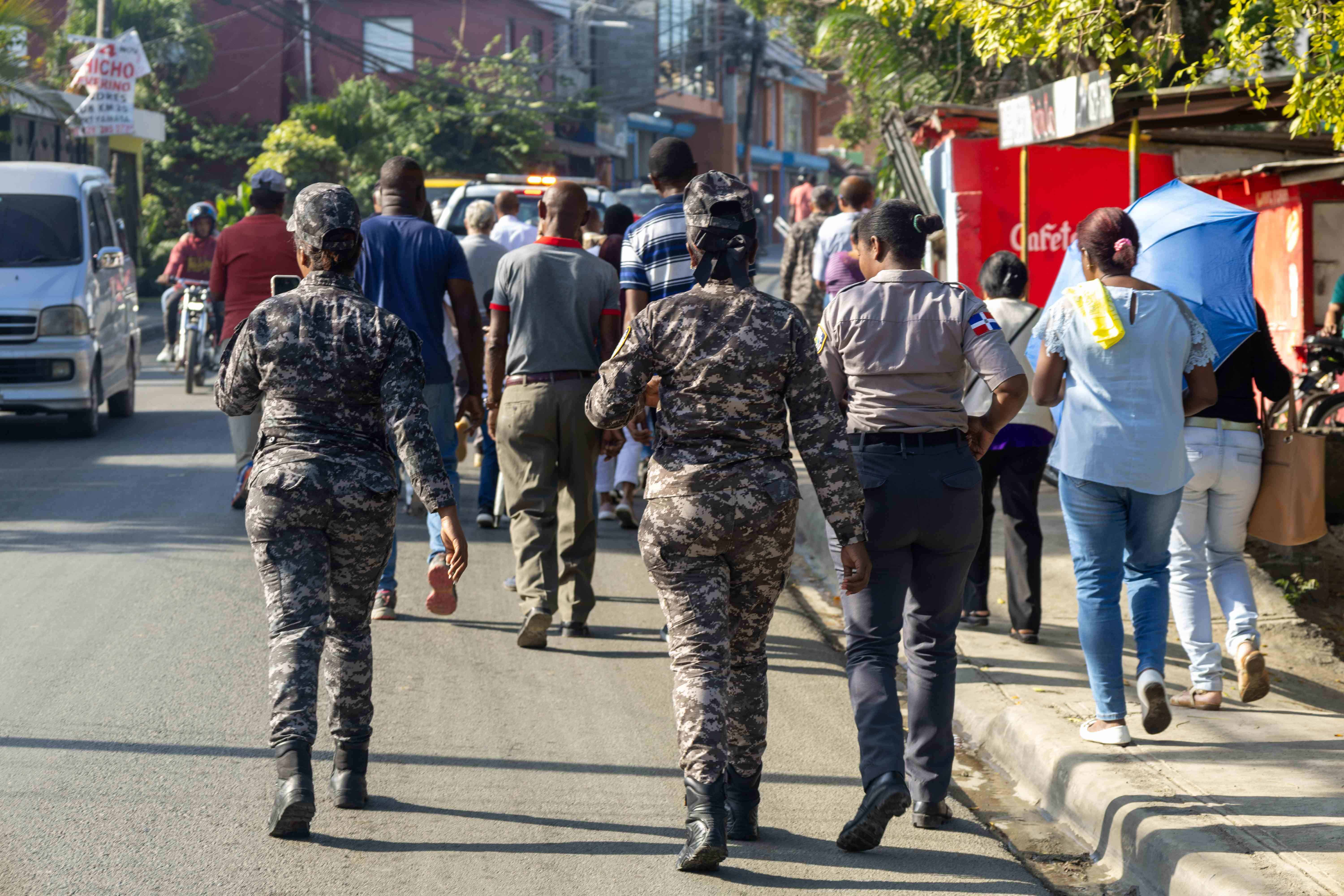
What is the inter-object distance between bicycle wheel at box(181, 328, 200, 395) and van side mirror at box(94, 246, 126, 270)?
9.47 feet

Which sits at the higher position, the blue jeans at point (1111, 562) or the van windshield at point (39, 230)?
the van windshield at point (39, 230)

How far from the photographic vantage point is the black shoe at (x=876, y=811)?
167 inches

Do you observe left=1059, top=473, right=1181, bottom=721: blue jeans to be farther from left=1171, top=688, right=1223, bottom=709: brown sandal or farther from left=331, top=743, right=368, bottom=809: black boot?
left=331, top=743, right=368, bottom=809: black boot

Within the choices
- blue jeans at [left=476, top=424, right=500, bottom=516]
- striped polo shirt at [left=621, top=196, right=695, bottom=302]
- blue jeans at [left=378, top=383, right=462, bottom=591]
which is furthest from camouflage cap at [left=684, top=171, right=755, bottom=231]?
blue jeans at [left=476, top=424, right=500, bottom=516]

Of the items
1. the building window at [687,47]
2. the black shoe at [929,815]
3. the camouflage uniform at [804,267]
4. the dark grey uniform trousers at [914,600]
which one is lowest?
the black shoe at [929,815]

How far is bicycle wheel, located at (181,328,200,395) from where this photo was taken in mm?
15477

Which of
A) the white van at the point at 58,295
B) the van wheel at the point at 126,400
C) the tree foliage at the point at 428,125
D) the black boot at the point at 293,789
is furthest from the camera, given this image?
the tree foliage at the point at 428,125

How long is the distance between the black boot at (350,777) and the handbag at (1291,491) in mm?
3413

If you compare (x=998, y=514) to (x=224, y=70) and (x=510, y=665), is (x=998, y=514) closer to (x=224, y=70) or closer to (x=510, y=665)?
(x=510, y=665)

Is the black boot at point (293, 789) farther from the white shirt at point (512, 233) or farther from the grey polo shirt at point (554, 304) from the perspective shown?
the white shirt at point (512, 233)

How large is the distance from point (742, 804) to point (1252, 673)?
2.32m

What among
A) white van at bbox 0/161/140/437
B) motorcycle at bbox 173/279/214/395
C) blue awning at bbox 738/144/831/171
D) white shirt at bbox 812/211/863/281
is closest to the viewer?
white shirt at bbox 812/211/863/281

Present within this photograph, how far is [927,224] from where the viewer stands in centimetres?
464

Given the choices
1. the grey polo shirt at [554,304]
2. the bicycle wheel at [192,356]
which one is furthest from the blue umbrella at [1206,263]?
the bicycle wheel at [192,356]
